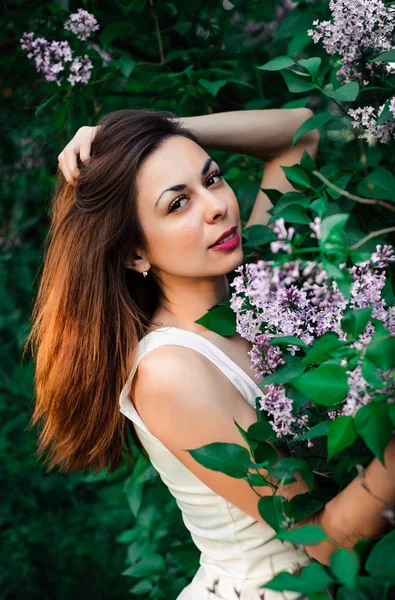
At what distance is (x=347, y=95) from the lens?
1170 mm

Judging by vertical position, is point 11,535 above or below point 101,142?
below

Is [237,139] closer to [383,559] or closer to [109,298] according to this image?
[109,298]

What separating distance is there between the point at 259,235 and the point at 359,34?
0.46 meters

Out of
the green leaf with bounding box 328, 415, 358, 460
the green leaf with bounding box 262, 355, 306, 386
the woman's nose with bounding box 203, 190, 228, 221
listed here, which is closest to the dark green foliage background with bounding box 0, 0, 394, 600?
the woman's nose with bounding box 203, 190, 228, 221

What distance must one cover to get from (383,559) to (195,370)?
64 centimetres

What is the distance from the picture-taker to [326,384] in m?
0.77

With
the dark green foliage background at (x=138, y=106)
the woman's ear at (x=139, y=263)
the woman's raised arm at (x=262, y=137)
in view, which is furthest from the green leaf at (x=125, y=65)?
the woman's ear at (x=139, y=263)

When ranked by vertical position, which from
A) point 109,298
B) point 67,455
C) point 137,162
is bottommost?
point 67,455

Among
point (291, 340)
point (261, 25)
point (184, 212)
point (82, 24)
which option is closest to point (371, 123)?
point (184, 212)

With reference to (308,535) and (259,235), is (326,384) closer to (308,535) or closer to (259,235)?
(308,535)

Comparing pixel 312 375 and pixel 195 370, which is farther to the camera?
pixel 195 370

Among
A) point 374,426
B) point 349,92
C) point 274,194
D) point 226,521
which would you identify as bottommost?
point 226,521

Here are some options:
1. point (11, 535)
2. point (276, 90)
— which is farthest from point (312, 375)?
point (11, 535)

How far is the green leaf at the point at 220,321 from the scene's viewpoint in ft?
3.98
